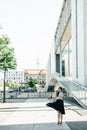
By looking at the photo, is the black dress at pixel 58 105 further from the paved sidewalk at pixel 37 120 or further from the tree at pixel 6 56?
the tree at pixel 6 56

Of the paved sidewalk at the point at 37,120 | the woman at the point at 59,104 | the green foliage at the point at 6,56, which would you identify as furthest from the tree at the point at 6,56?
the woman at the point at 59,104

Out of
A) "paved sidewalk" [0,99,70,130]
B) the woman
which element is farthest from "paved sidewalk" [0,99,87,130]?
the woman

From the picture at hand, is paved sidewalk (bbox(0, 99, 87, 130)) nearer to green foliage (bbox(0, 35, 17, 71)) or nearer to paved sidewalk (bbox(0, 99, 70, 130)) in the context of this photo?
paved sidewalk (bbox(0, 99, 70, 130))

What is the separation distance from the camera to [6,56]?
137ft

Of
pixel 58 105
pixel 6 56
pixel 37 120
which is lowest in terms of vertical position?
pixel 37 120

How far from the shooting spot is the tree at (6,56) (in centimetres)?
4122

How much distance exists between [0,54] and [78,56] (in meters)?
8.47

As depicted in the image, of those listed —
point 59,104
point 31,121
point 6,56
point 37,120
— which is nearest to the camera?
point 59,104

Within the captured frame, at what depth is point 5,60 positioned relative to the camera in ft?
137

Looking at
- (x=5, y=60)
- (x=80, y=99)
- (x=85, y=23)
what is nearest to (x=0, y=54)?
(x=5, y=60)

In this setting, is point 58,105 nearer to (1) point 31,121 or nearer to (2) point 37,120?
(1) point 31,121

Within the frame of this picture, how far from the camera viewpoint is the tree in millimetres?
41225

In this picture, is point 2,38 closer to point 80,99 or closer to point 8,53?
point 8,53

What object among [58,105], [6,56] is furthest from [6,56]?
[58,105]
